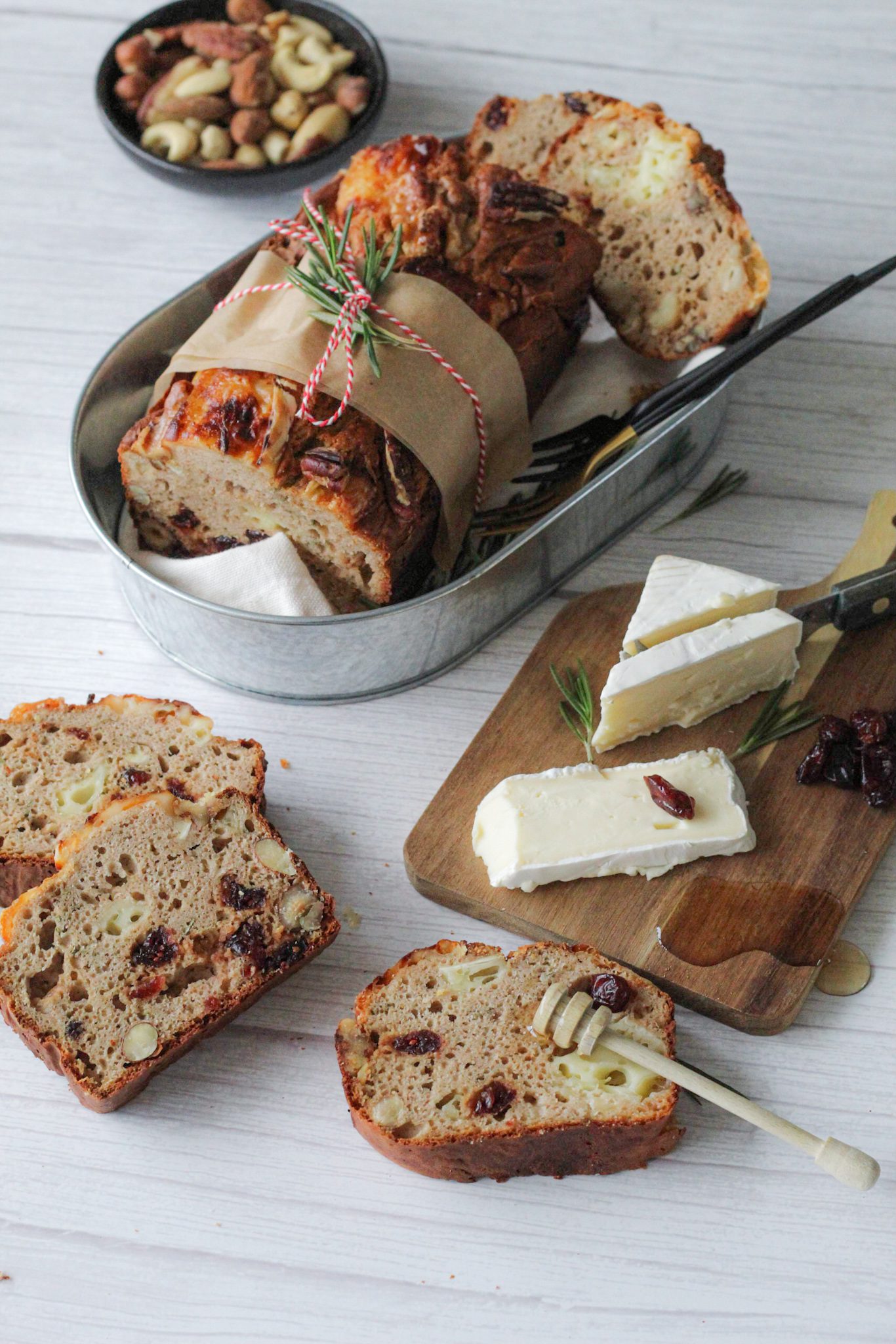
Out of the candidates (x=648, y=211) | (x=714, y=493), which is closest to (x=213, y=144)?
(x=648, y=211)

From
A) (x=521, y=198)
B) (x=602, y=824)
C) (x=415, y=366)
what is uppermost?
(x=521, y=198)

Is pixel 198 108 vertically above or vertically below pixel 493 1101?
above

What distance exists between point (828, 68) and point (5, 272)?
246 cm

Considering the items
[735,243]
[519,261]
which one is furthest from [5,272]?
[735,243]

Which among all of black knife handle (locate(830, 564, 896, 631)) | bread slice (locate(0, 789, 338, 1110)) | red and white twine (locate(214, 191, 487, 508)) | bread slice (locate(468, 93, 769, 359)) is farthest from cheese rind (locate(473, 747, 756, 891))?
bread slice (locate(468, 93, 769, 359))

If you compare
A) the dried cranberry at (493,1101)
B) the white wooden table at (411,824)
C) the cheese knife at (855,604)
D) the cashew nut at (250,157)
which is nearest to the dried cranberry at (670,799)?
the white wooden table at (411,824)

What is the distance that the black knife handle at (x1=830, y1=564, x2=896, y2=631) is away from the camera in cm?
275

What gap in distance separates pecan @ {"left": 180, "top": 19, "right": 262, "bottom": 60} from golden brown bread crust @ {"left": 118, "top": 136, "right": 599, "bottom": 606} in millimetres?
805

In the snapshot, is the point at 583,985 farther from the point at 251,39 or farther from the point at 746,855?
the point at 251,39

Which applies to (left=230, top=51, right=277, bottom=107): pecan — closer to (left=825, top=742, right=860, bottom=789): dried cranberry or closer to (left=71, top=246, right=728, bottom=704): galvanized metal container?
(left=71, top=246, right=728, bottom=704): galvanized metal container

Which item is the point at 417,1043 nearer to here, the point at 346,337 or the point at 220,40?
the point at 346,337

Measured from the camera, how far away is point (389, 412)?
2.65 metres

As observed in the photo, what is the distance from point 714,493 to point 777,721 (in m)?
0.69

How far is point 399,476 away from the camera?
2.68 metres
